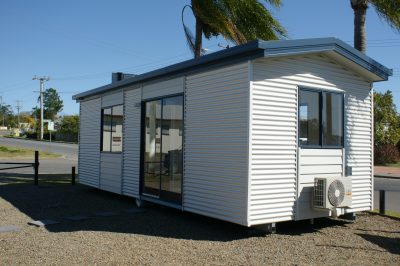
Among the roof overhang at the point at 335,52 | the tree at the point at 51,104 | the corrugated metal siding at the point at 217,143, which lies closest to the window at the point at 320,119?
the roof overhang at the point at 335,52

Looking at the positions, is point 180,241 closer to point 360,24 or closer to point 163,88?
Answer: point 163,88

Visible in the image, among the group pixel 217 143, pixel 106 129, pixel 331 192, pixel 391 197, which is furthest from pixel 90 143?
pixel 391 197

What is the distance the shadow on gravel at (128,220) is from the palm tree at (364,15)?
470 centimetres

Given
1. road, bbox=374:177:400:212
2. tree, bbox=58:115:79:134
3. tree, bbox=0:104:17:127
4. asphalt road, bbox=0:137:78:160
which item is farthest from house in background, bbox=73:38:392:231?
tree, bbox=0:104:17:127

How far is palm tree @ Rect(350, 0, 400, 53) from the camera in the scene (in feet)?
35.8

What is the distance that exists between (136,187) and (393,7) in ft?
24.9

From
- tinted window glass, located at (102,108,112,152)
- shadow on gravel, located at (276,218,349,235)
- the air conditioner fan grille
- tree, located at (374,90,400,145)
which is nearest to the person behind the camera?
the air conditioner fan grille

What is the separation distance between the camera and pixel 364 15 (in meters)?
11.5

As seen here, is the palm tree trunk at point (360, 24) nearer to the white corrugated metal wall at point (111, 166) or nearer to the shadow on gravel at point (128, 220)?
the shadow on gravel at point (128, 220)

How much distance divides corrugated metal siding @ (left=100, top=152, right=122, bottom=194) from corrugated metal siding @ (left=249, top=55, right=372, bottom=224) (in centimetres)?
535

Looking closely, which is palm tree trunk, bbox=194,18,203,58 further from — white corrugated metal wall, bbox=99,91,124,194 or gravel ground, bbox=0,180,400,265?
gravel ground, bbox=0,180,400,265

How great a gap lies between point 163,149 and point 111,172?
270cm

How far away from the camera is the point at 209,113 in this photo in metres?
8.79

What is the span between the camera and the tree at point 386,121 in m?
31.6
